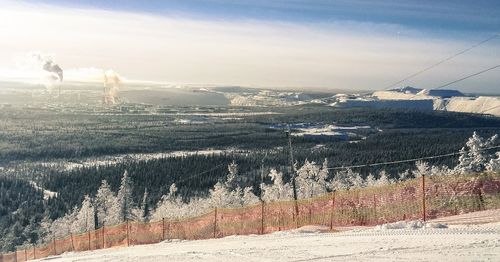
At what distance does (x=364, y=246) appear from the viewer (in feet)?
57.6

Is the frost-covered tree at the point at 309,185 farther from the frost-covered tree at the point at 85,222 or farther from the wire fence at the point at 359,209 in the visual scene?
the wire fence at the point at 359,209

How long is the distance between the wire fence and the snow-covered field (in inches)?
87.7

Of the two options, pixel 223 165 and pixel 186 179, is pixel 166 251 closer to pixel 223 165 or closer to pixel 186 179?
pixel 186 179

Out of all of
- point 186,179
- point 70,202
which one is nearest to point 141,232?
point 70,202

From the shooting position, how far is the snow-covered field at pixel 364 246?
15516 mm

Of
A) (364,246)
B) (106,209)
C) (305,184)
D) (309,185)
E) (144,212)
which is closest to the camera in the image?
(364,246)

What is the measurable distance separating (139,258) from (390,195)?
39.0 feet

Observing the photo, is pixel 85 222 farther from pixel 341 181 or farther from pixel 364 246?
pixel 364 246

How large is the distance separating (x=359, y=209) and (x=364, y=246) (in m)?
9.31

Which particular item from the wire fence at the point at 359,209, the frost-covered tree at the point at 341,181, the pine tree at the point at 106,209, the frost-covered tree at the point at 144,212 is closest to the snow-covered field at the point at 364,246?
the wire fence at the point at 359,209

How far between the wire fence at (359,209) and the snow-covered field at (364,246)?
7.31ft

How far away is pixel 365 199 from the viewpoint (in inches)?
1077

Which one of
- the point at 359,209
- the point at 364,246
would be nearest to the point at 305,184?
the point at 359,209

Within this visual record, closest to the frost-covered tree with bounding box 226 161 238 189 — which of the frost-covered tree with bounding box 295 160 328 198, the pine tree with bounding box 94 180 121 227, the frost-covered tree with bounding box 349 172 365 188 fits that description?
the frost-covered tree with bounding box 295 160 328 198
